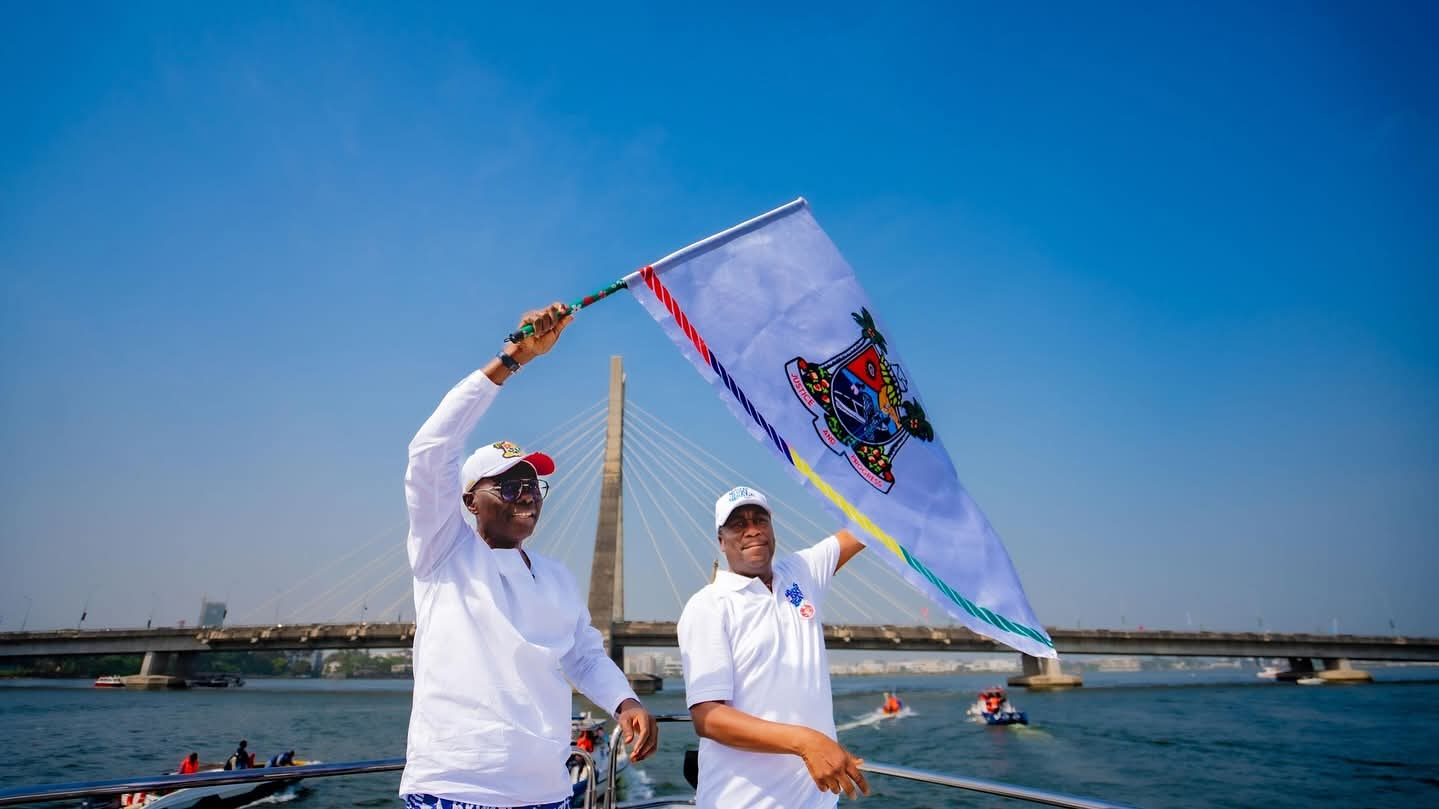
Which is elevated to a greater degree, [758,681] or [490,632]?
[490,632]

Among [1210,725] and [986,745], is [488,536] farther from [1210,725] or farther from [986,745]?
[1210,725]

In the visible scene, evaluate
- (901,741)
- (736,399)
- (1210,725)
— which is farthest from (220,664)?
(736,399)

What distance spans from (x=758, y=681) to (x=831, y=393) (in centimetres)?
127

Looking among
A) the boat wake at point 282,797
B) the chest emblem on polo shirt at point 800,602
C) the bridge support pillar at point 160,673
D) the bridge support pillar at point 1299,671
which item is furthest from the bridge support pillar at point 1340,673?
the bridge support pillar at point 160,673

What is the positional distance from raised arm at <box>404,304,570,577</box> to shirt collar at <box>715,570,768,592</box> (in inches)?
29.9

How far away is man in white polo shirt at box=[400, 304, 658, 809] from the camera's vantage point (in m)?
1.74

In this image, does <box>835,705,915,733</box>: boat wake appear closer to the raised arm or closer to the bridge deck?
the bridge deck

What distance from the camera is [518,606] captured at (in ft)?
6.36

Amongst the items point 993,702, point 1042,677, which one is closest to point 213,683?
point 993,702

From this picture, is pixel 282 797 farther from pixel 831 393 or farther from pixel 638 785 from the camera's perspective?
pixel 831 393

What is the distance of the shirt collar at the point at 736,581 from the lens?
222 centimetres

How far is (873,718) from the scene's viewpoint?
37250mm

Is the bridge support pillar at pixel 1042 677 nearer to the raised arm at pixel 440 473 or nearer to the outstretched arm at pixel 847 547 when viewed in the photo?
the outstretched arm at pixel 847 547

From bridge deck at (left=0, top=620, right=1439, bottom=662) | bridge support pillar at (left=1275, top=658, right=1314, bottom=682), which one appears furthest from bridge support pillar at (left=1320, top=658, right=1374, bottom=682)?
bridge deck at (left=0, top=620, right=1439, bottom=662)
